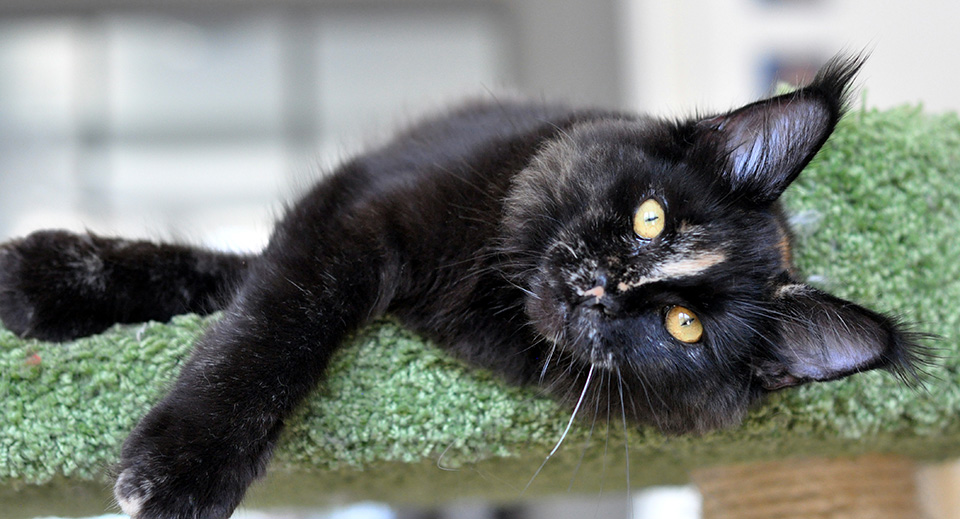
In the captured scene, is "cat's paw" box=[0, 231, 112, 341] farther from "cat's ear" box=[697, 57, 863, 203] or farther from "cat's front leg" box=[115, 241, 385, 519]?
"cat's ear" box=[697, 57, 863, 203]

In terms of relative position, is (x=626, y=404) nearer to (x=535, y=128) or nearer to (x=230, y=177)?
(x=535, y=128)

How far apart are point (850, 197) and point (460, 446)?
2.22 ft

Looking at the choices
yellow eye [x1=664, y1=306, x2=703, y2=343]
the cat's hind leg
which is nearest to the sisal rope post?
yellow eye [x1=664, y1=306, x2=703, y2=343]

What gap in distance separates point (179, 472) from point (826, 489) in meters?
1.06

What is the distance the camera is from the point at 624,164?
3.35 feet

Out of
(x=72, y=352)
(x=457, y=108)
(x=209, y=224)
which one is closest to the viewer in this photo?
(x=72, y=352)

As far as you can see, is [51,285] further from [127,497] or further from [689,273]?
[689,273]

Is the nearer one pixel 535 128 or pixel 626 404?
pixel 626 404

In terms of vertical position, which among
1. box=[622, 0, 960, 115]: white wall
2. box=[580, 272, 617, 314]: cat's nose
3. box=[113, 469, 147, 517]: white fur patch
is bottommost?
box=[113, 469, 147, 517]: white fur patch

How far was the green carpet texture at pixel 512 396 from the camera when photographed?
96cm

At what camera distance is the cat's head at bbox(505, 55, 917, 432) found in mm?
936

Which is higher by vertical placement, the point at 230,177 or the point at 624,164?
the point at 624,164

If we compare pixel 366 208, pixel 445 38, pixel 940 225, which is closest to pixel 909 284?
pixel 940 225

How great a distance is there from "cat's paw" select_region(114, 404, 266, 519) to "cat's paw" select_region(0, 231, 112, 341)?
29cm
